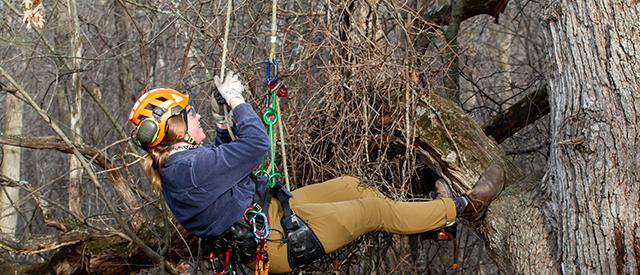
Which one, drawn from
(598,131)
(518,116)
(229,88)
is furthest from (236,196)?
(518,116)

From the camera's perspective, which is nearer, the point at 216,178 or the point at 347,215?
the point at 216,178

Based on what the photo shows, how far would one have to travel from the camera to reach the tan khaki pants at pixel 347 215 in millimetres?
4488

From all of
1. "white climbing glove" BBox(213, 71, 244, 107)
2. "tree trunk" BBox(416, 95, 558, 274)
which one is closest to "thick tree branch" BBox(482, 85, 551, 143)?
"tree trunk" BBox(416, 95, 558, 274)

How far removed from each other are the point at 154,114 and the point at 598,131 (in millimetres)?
2317

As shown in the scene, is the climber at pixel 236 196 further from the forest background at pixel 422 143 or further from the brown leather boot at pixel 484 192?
the forest background at pixel 422 143

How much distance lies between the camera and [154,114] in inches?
164

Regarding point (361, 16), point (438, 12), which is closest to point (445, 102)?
point (361, 16)

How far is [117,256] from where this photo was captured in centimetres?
593

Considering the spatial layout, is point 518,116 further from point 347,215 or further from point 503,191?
point 347,215

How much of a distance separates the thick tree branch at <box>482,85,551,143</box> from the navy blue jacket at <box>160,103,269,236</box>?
354 cm

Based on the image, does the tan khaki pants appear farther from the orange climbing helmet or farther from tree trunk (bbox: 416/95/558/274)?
the orange climbing helmet

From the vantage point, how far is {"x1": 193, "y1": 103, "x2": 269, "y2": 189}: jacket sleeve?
4.05m

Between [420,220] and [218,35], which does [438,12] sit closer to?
[218,35]

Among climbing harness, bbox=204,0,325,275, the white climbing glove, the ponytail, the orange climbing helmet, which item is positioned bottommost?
climbing harness, bbox=204,0,325,275
